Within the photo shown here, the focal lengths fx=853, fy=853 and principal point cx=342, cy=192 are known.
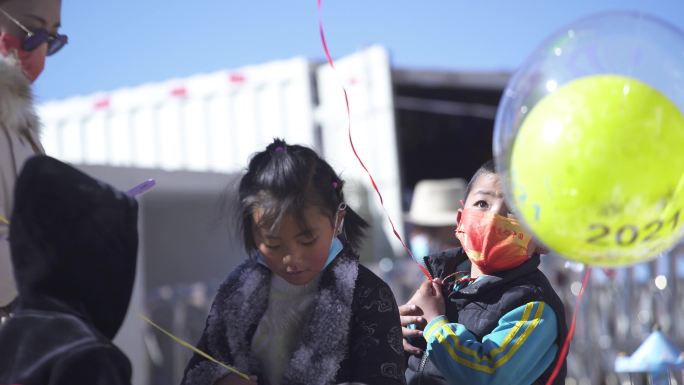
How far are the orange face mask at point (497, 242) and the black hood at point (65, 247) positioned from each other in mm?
973

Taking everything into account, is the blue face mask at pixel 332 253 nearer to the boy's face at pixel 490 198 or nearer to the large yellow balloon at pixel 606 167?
the boy's face at pixel 490 198

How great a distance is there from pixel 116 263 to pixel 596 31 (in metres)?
1.12

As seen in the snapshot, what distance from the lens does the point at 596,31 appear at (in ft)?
6.07

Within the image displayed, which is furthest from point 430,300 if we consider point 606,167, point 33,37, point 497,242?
point 33,37

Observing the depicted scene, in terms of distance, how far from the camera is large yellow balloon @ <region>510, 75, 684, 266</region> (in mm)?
1708

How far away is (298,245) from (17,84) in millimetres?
817

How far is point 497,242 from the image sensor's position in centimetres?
225

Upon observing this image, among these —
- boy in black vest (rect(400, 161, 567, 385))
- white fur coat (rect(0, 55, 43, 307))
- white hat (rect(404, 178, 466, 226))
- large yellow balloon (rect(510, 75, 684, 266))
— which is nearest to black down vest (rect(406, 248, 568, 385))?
boy in black vest (rect(400, 161, 567, 385))

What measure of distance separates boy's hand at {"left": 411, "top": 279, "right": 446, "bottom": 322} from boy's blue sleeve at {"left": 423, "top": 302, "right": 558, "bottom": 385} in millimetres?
71

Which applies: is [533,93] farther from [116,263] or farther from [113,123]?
[113,123]

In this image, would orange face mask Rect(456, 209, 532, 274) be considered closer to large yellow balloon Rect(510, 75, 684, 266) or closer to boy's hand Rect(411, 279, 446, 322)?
boy's hand Rect(411, 279, 446, 322)

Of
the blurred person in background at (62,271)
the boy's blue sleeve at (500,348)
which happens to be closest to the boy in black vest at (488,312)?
the boy's blue sleeve at (500,348)

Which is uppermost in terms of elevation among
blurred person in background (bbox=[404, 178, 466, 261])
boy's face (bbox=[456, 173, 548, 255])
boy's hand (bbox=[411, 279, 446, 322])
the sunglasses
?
the sunglasses

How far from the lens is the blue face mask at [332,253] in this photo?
2094 mm
